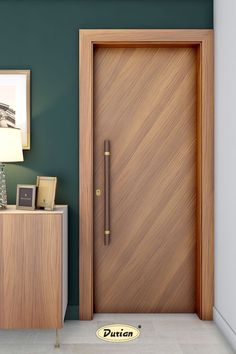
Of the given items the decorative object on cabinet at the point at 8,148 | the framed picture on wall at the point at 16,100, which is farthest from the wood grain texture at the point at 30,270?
the framed picture on wall at the point at 16,100

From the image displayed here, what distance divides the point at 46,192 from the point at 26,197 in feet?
0.46

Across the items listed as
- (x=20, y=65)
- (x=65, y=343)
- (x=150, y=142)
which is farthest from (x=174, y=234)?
(x=20, y=65)

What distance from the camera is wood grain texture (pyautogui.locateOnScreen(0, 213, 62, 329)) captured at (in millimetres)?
2631

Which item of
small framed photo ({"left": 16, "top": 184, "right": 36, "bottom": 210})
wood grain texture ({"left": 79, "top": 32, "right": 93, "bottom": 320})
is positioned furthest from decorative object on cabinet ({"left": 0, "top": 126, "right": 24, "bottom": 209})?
wood grain texture ({"left": 79, "top": 32, "right": 93, "bottom": 320})

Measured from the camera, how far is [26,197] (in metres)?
2.81

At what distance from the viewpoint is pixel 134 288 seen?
3.23 meters

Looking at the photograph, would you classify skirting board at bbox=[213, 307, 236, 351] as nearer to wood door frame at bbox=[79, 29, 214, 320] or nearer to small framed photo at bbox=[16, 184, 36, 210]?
wood door frame at bbox=[79, 29, 214, 320]

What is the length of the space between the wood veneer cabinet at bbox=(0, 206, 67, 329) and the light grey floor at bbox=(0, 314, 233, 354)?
6.0 inches

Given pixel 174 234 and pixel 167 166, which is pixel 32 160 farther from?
pixel 174 234

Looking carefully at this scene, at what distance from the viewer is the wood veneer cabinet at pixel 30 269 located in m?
2.63

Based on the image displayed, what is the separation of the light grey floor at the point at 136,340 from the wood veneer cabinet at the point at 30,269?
15cm

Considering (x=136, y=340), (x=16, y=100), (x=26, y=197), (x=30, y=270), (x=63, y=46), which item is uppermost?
(x=63, y=46)

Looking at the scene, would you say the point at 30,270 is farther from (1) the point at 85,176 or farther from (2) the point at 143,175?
(2) the point at 143,175

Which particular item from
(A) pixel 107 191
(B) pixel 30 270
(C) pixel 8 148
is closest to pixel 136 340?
(B) pixel 30 270
